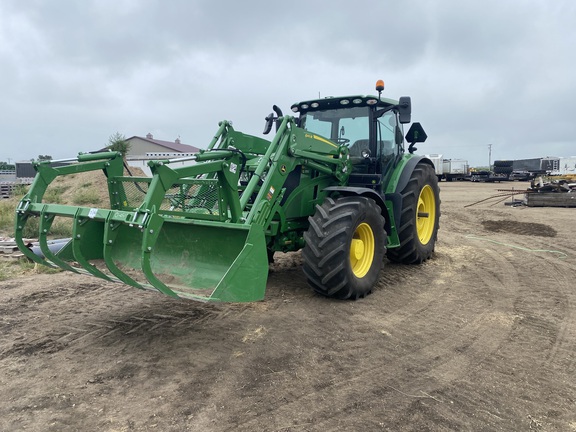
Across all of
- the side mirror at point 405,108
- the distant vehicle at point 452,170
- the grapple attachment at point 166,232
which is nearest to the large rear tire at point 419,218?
the side mirror at point 405,108

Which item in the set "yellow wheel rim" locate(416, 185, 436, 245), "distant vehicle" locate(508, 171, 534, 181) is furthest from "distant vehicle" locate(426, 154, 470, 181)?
"yellow wheel rim" locate(416, 185, 436, 245)

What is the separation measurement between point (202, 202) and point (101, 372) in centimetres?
230

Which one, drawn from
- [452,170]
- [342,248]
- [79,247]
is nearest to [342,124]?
[342,248]

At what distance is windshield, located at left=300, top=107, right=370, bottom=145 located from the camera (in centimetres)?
638

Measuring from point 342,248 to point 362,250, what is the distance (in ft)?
2.67

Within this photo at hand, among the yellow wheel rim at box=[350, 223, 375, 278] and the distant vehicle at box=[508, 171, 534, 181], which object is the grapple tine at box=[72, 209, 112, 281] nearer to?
the yellow wheel rim at box=[350, 223, 375, 278]

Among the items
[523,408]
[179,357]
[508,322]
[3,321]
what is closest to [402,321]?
[508,322]

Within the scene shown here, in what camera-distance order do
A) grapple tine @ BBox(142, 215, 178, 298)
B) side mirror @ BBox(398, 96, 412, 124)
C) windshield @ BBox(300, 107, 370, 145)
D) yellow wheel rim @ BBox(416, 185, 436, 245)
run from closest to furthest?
grapple tine @ BBox(142, 215, 178, 298)
side mirror @ BBox(398, 96, 412, 124)
windshield @ BBox(300, 107, 370, 145)
yellow wheel rim @ BBox(416, 185, 436, 245)

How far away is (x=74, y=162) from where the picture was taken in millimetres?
4426

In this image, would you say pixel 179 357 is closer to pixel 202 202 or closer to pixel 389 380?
pixel 389 380

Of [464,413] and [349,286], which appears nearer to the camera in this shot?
[464,413]

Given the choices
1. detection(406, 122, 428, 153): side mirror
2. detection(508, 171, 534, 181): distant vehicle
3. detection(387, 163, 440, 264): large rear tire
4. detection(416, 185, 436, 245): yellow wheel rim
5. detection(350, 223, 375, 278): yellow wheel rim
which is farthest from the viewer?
detection(508, 171, 534, 181): distant vehicle

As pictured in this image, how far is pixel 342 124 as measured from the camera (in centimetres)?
652

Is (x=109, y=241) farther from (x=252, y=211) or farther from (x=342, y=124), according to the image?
(x=342, y=124)
